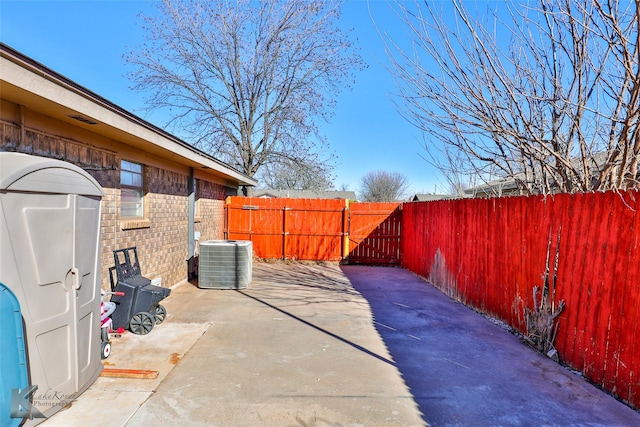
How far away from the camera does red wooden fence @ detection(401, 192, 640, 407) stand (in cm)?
314

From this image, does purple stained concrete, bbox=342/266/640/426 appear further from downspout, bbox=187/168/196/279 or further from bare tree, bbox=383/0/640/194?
downspout, bbox=187/168/196/279

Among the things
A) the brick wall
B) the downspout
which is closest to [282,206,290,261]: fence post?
the brick wall

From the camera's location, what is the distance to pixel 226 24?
15914 mm

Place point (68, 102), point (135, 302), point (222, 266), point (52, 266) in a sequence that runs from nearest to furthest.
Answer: point (52, 266) → point (68, 102) → point (135, 302) → point (222, 266)

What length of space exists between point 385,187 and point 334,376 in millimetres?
42037

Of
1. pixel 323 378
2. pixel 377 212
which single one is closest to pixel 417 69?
pixel 323 378

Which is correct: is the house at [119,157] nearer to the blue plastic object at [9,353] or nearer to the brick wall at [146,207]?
the brick wall at [146,207]

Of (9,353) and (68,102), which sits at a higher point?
(68,102)

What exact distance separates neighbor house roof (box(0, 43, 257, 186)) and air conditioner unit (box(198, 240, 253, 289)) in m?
2.43

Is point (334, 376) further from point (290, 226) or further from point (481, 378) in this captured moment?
→ point (290, 226)

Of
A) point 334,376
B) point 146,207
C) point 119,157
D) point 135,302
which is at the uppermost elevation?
point 119,157

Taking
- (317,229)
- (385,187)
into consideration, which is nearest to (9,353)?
(317,229)

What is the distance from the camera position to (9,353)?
7.20ft

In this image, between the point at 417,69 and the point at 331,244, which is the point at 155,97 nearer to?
the point at 331,244
